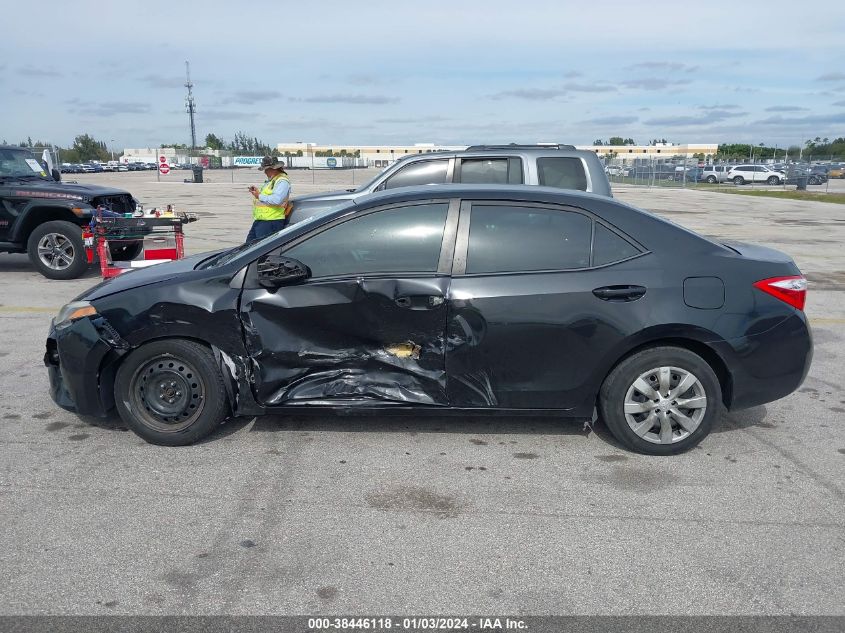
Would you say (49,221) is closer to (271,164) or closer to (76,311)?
(271,164)

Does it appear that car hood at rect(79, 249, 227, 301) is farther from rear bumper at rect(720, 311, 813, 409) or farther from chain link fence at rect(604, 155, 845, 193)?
chain link fence at rect(604, 155, 845, 193)

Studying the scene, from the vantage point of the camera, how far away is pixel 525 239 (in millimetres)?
A: 4223

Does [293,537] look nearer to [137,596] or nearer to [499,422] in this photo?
[137,596]

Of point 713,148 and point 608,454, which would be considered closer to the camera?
point 608,454

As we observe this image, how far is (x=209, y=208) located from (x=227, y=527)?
21092 millimetres

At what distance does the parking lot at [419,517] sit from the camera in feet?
9.62

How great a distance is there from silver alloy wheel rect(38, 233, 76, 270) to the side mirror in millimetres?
6904

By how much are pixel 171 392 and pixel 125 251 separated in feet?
23.3

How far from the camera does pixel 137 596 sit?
2.91 m

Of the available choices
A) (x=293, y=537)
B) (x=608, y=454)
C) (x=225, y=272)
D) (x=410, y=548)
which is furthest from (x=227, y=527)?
(x=608, y=454)

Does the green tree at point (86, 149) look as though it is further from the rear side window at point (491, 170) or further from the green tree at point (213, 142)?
the rear side window at point (491, 170)

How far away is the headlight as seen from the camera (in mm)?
4277

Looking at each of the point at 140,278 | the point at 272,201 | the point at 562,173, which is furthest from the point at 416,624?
the point at 272,201

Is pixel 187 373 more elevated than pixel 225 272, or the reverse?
pixel 225 272
